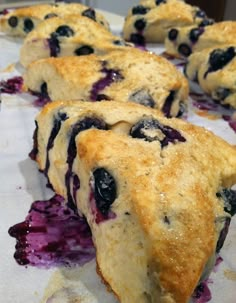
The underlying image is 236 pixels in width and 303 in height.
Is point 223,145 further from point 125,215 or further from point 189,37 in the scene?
point 189,37

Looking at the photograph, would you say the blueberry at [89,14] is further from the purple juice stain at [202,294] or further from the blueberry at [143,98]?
the purple juice stain at [202,294]

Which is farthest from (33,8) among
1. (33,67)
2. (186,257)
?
A: (186,257)

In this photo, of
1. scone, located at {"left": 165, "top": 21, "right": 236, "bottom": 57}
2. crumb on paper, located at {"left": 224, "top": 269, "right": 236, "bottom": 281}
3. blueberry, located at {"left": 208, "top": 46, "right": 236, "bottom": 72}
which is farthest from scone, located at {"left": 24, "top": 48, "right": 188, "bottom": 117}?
crumb on paper, located at {"left": 224, "top": 269, "right": 236, "bottom": 281}

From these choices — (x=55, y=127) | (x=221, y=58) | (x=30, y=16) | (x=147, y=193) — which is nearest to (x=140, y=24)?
(x=30, y=16)

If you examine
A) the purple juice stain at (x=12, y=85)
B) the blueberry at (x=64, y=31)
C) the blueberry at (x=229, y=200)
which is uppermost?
the blueberry at (x=229, y=200)

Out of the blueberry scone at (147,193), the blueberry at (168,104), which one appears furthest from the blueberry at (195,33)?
the blueberry scone at (147,193)

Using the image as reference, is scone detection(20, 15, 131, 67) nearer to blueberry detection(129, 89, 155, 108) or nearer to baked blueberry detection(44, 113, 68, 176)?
blueberry detection(129, 89, 155, 108)
